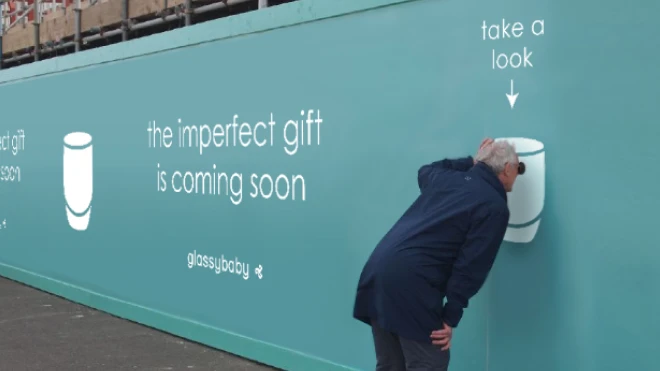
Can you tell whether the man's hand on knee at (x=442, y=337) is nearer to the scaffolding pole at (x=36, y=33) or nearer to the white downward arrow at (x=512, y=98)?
the white downward arrow at (x=512, y=98)

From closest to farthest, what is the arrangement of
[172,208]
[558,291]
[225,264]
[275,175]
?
1. [558,291]
2. [275,175]
3. [225,264]
4. [172,208]

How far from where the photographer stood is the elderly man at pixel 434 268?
366 centimetres

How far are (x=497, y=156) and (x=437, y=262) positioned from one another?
61 cm

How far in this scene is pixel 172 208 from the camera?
6887mm

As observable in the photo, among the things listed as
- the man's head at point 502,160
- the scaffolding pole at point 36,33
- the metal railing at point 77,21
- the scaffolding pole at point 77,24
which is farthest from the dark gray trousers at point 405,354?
the scaffolding pole at point 36,33

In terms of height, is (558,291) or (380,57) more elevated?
(380,57)

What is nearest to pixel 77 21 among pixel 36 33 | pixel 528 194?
pixel 36 33

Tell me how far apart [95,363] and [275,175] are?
6.08 ft

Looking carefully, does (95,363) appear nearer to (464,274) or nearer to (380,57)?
(380,57)

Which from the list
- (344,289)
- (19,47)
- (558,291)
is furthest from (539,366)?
(19,47)

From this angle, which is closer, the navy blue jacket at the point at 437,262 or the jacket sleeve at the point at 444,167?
the navy blue jacket at the point at 437,262

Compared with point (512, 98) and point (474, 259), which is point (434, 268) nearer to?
point (474, 259)

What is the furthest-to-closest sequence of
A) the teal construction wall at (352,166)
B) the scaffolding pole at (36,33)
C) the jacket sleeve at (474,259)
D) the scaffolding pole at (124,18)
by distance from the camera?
1. the scaffolding pole at (36,33)
2. the scaffolding pole at (124,18)
3. the teal construction wall at (352,166)
4. the jacket sleeve at (474,259)

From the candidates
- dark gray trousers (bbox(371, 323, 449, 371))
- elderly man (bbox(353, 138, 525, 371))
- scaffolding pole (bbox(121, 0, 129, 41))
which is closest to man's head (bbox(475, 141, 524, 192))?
elderly man (bbox(353, 138, 525, 371))
